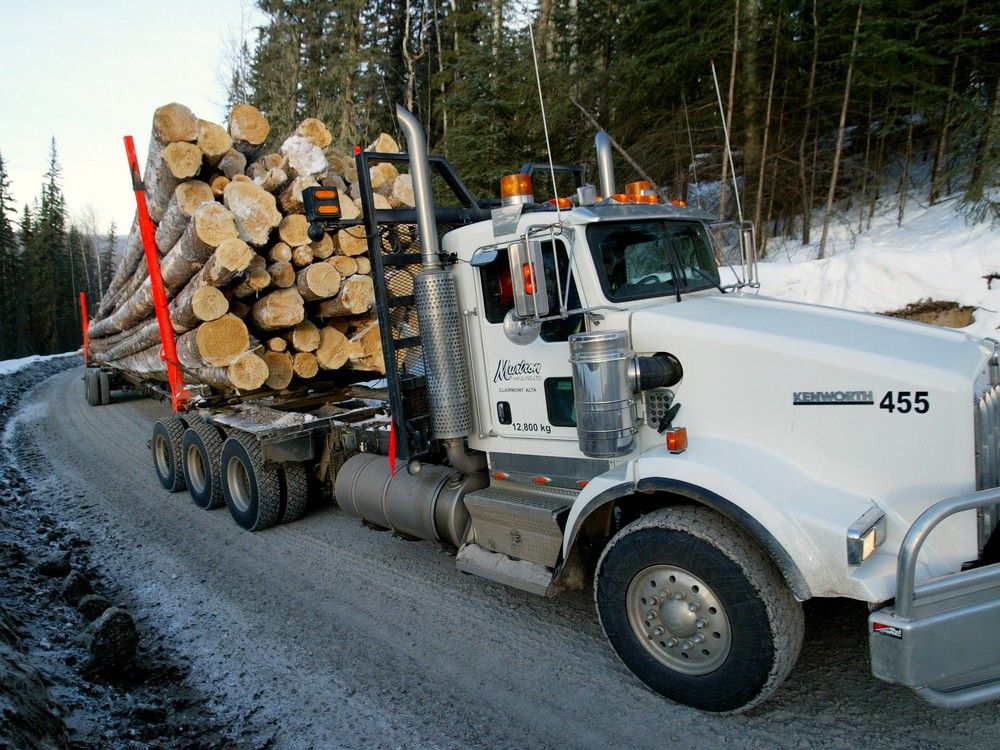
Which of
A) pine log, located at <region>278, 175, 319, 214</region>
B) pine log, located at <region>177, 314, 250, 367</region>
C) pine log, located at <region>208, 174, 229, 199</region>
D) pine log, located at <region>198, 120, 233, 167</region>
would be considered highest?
pine log, located at <region>198, 120, 233, 167</region>

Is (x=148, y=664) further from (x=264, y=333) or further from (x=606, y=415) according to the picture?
(x=264, y=333)

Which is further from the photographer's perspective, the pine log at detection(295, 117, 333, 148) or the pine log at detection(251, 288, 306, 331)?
the pine log at detection(295, 117, 333, 148)

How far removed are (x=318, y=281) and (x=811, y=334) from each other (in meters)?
5.39

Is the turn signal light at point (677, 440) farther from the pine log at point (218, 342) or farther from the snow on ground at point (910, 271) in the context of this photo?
the snow on ground at point (910, 271)

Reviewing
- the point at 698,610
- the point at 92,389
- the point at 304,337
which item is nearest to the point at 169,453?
the point at 304,337

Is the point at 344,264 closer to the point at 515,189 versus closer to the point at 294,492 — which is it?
the point at 294,492

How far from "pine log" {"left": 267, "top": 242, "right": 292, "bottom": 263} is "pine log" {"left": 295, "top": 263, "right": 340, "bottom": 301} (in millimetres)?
214

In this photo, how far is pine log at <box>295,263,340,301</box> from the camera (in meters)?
7.21

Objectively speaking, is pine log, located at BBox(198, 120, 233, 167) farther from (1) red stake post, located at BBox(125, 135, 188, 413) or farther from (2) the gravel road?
(2) the gravel road

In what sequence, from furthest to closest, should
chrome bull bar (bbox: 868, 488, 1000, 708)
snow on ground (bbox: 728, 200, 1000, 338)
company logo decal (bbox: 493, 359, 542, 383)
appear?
snow on ground (bbox: 728, 200, 1000, 338) < company logo decal (bbox: 493, 359, 542, 383) < chrome bull bar (bbox: 868, 488, 1000, 708)

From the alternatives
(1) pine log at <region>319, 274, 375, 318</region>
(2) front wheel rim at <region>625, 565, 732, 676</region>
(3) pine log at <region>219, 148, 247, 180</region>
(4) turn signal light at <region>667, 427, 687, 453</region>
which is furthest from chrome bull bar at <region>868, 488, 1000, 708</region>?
(3) pine log at <region>219, 148, 247, 180</region>

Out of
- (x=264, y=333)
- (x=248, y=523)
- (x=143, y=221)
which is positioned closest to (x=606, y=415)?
(x=248, y=523)

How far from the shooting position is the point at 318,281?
723cm

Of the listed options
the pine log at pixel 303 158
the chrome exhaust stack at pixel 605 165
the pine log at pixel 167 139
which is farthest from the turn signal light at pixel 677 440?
the pine log at pixel 167 139
